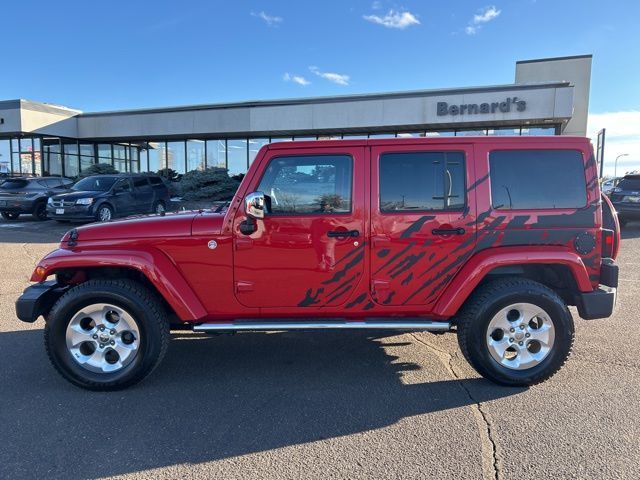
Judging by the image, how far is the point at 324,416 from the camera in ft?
10.7

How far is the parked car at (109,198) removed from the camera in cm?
1427

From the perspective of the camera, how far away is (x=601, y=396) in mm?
3512

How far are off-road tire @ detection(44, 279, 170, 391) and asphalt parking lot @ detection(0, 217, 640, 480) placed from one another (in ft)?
0.40

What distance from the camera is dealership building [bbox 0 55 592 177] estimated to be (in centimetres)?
1900

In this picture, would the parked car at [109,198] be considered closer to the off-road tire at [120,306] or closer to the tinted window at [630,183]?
the off-road tire at [120,306]

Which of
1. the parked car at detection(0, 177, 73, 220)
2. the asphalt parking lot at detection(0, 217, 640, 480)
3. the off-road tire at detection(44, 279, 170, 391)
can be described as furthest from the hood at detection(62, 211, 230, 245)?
the parked car at detection(0, 177, 73, 220)

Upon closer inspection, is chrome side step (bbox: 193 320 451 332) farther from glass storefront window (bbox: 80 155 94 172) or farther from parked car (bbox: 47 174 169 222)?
glass storefront window (bbox: 80 155 94 172)

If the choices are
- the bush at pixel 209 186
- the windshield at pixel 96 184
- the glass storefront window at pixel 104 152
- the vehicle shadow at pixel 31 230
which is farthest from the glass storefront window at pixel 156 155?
the windshield at pixel 96 184

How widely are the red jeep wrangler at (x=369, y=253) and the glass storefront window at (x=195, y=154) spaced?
22.4 metres

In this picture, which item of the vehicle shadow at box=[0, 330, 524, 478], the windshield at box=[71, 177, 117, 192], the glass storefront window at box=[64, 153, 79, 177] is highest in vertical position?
the glass storefront window at box=[64, 153, 79, 177]

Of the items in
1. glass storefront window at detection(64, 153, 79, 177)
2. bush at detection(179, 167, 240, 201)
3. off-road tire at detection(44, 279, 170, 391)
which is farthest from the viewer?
glass storefront window at detection(64, 153, 79, 177)

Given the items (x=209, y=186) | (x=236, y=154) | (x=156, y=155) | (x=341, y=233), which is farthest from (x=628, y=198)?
(x=156, y=155)

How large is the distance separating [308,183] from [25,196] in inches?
659

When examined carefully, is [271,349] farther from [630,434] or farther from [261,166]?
[630,434]
